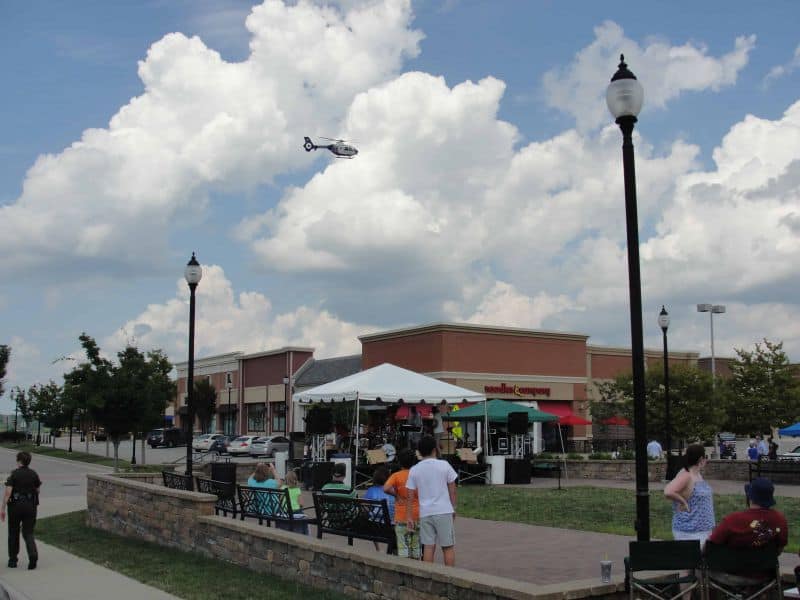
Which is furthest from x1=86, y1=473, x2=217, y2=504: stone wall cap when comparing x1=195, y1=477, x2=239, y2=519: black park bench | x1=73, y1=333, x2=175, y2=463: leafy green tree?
x1=73, y1=333, x2=175, y2=463: leafy green tree

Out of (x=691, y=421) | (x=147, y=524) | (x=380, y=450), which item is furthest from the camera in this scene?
(x=691, y=421)

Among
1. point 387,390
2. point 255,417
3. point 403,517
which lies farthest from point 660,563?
point 255,417

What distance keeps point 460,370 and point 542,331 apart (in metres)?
7.17

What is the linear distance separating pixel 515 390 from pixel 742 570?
46.3m

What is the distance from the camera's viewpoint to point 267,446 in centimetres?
5106

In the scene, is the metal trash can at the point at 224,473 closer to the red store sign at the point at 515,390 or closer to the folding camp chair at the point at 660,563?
the folding camp chair at the point at 660,563

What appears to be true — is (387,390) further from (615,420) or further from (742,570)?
(615,420)

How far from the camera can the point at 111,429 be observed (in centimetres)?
3444

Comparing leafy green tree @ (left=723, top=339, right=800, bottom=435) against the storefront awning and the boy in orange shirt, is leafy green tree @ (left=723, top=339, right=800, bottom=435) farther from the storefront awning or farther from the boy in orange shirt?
the boy in orange shirt

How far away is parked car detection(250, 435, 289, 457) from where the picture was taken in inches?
2008

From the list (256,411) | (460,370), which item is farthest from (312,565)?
(256,411)

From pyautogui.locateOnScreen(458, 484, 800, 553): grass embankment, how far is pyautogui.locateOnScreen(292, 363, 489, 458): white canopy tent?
2.55m

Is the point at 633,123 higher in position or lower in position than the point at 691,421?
higher

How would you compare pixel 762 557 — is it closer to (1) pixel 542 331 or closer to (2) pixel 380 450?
(2) pixel 380 450
